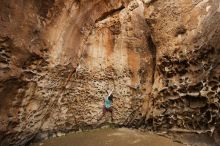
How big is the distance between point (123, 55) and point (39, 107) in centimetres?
227

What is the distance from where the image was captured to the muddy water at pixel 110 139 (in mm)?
5586

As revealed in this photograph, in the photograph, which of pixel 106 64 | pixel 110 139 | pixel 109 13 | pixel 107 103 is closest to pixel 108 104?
pixel 107 103

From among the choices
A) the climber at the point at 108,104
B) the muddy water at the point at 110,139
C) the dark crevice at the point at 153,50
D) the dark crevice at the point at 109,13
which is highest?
the dark crevice at the point at 109,13

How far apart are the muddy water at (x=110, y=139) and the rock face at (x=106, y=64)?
0.28 metres

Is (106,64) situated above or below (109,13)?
below

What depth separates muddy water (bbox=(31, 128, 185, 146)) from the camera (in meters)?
5.59

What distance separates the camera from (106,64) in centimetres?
679

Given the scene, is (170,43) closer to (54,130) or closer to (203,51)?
(203,51)

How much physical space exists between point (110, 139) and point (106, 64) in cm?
174

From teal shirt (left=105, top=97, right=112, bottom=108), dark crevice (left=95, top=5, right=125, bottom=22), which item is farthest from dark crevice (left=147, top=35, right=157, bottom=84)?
teal shirt (left=105, top=97, right=112, bottom=108)

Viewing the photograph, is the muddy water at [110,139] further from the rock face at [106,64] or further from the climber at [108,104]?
the climber at [108,104]

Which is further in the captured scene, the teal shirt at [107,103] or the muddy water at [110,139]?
the teal shirt at [107,103]

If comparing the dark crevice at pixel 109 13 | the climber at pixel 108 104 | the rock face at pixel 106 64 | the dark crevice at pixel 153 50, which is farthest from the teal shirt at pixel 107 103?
the dark crevice at pixel 109 13

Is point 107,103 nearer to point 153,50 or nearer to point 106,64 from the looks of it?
point 106,64
